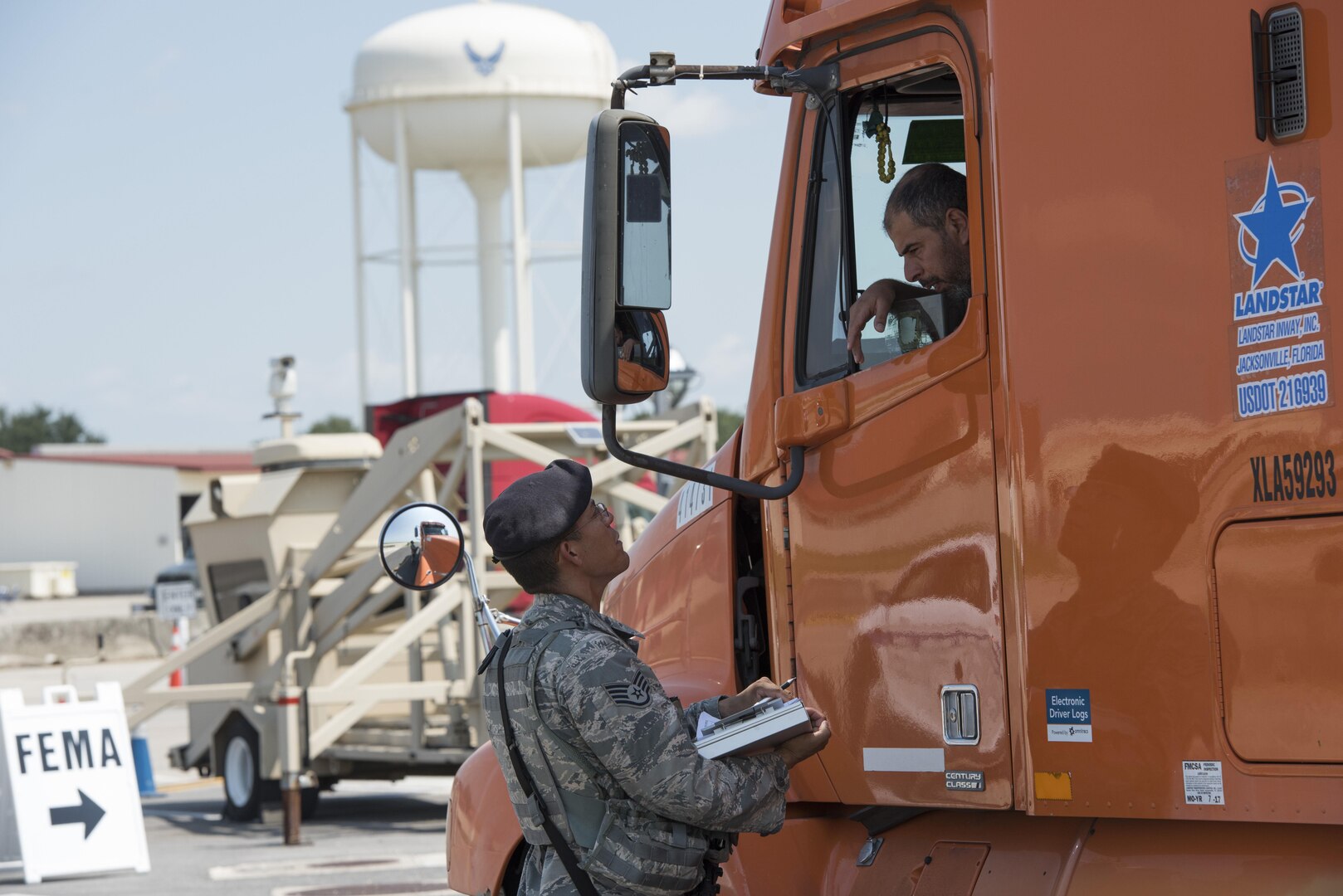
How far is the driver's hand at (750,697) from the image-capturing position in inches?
138

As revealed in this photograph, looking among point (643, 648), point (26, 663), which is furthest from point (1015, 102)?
point (26, 663)

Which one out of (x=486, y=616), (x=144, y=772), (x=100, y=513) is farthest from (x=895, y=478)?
(x=100, y=513)

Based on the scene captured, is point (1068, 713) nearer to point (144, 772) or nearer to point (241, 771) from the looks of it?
point (241, 771)

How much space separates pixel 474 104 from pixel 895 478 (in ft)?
122

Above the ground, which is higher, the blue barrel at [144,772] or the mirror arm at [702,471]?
the mirror arm at [702,471]

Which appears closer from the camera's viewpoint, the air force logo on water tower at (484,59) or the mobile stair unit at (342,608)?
the mobile stair unit at (342,608)

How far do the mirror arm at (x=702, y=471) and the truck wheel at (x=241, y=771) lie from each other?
1128cm

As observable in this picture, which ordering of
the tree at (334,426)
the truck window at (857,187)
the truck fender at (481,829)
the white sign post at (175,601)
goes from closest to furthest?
the truck window at (857,187) < the truck fender at (481,829) < the white sign post at (175,601) < the tree at (334,426)

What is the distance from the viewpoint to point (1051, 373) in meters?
3.28

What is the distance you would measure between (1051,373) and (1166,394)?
0.84 ft

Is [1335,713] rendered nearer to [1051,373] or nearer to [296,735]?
[1051,373]

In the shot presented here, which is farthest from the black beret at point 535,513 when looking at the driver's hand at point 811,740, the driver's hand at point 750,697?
the driver's hand at point 811,740

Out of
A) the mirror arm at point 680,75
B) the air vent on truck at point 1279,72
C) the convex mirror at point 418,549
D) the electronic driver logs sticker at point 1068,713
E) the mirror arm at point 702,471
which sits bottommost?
the electronic driver logs sticker at point 1068,713

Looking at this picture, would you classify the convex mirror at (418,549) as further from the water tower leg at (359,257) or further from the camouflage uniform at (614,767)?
the water tower leg at (359,257)
